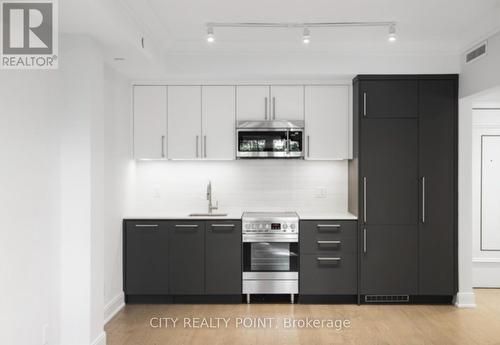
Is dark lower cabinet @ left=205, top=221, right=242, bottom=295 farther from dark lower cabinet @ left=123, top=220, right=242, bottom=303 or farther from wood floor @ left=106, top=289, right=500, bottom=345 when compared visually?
Answer: wood floor @ left=106, top=289, right=500, bottom=345

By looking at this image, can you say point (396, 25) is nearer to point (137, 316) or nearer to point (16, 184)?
point (16, 184)

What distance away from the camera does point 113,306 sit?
4.51m

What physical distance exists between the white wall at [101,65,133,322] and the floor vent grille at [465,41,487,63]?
3775 millimetres

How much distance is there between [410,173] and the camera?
4.83 metres

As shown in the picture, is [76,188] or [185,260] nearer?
[76,188]

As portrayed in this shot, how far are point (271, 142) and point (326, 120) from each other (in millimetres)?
706

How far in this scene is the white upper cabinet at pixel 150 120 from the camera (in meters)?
5.13

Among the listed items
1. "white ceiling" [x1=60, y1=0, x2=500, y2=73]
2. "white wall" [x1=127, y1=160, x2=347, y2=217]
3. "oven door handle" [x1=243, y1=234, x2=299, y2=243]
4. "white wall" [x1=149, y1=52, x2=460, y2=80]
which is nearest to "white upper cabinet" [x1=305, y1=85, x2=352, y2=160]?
"white wall" [x1=149, y1=52, x2=460, y2=80]

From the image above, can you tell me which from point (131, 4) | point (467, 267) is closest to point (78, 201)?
point (131, 4)

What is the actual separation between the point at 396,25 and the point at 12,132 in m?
3.42

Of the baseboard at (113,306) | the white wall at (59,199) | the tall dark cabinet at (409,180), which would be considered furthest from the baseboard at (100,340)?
the tall dark cabinet at (409,180)

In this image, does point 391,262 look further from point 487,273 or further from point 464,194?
point 487,273

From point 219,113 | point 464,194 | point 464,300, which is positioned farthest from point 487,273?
point 219,113

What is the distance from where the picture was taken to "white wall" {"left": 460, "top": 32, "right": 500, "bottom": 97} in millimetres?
4035
